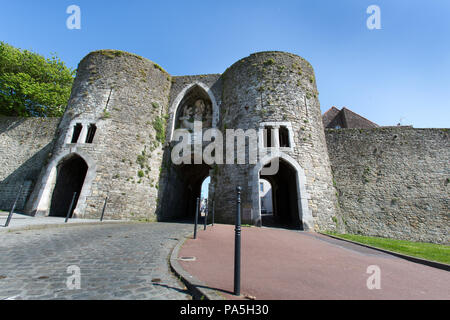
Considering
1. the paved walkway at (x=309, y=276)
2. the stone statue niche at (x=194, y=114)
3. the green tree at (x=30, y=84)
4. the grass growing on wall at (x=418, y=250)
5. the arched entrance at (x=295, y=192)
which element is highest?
the green tree at (x=30, y=84)

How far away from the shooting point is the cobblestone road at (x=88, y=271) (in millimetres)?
2129

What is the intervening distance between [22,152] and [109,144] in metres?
8.95

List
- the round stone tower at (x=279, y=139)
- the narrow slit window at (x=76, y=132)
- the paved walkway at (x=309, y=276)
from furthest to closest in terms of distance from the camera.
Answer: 1. the narrow slit window at (x=76, y=132)
2. the round stone tower at (x=279, y=139)
3. the paved walkway at (x=309, y=276)

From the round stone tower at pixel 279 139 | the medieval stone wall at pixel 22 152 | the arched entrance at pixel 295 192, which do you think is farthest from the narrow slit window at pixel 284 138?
the medieval stone wall at pixel 22 152

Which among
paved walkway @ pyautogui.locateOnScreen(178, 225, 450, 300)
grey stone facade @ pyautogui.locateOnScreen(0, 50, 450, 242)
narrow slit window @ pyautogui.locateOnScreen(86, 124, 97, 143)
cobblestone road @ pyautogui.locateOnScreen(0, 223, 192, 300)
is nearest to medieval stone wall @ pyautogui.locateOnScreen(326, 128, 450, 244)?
grey stone facade @ pyautogui.locateOnScreen(0, 50, 450, 242)

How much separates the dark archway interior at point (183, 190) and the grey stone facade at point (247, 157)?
202mm

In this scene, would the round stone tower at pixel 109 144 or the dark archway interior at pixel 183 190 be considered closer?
the round stone tower at pixel 109 144

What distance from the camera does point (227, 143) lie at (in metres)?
11.6

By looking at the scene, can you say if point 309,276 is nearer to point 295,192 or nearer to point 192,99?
point 295,192

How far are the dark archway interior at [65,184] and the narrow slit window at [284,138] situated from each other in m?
12.1

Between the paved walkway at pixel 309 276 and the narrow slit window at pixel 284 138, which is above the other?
the narrow slit window at pixel 284 138
